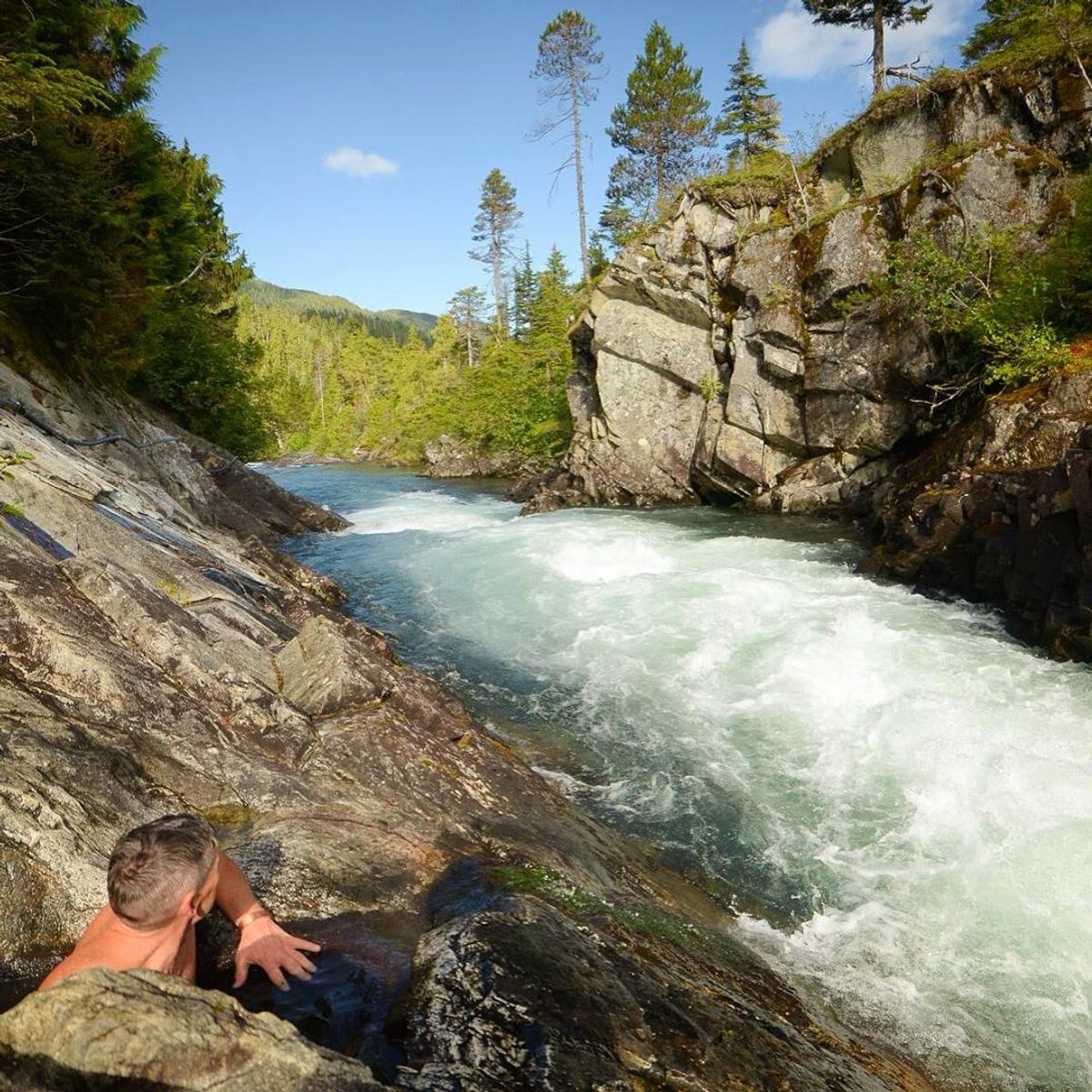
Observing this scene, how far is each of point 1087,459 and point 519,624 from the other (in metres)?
8.92

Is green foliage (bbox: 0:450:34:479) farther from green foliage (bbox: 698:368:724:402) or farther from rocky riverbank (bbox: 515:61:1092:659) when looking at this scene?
green foliage (bbox: 698:368:724:402)

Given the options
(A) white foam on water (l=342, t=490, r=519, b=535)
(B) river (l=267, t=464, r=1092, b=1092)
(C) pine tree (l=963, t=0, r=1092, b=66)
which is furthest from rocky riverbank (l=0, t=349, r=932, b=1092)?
(C) pine tree (l=963, t=0, r=1092, b=66)

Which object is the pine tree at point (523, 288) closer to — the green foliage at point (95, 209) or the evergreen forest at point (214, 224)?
the evergreen forest at point (214, 224)

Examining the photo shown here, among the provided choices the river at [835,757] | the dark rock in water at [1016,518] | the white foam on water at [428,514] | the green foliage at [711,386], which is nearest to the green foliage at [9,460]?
the river at [835,757]

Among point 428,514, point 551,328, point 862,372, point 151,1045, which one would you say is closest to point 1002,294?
point 862,372

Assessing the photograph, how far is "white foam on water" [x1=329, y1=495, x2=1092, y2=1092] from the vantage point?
4777mm

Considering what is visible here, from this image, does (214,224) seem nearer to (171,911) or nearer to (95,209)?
(95,209)

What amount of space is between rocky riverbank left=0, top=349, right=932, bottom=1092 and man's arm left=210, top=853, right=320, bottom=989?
113 millimetres

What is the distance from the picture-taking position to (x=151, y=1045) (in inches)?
76.0

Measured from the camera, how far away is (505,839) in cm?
496

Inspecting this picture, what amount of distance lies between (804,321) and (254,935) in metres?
21.3

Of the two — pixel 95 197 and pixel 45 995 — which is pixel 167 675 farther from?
pixel 95 197

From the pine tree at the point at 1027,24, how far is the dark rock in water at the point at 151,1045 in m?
23.4

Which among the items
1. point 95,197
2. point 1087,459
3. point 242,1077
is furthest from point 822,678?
point 95,197
